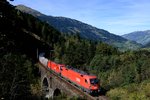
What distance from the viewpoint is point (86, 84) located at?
5303 cm

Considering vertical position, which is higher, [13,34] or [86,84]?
[13,34]

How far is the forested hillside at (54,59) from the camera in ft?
73.2

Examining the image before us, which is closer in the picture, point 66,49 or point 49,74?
point 49,74

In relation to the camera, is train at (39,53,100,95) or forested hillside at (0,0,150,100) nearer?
forested hillside at (0,0,150,100)

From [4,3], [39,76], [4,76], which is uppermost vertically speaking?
[4,3]

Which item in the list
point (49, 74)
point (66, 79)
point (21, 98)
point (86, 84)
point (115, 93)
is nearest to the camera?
point (21, 98)

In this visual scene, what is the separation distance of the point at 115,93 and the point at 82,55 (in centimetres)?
10063

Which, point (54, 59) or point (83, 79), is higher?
point (83, 79)

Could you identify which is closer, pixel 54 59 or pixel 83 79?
pixel 83 79

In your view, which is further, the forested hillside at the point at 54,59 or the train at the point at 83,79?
the train at the point at 83,79

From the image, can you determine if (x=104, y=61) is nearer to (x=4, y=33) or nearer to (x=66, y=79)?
(x=66, y=79)

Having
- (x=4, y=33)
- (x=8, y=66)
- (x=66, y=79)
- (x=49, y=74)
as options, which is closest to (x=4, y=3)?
(x=4, y=33)

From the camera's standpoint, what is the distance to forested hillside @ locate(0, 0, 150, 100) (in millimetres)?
22308

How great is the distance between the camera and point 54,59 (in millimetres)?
139375
